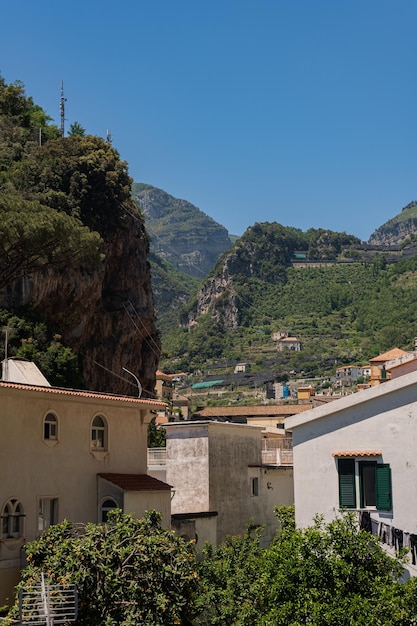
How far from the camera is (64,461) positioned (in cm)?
2752

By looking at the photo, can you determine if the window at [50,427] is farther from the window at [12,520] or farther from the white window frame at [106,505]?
the white window frame at [106,505]

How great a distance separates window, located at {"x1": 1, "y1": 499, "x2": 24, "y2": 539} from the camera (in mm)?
25062

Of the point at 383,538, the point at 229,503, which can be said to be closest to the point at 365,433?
the point at 383,538

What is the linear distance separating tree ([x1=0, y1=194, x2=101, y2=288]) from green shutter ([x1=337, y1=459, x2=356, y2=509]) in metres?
27.7

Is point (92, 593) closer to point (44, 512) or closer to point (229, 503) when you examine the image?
point (44, 512)

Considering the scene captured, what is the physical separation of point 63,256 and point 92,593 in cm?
3223

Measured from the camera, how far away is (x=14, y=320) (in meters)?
60.2

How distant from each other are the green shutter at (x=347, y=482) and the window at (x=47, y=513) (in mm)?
9158

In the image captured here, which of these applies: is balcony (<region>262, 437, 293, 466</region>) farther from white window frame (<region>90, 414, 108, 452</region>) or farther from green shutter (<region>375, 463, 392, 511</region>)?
green shutter (<region>375, 463, 392, 511</region>)

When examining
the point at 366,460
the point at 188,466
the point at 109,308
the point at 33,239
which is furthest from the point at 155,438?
the point at 366,460

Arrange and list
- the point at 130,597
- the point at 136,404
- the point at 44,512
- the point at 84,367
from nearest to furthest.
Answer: the point at 130,597 < the point at 44,512 < the point at 136,404 < the point at 84,367

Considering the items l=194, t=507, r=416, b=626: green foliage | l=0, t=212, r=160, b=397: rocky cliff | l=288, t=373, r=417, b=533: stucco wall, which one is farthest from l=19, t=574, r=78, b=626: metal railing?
l=0, t=212, r=160, b=397: rocky cliff

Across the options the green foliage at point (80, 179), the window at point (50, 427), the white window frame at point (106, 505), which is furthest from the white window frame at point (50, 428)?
the green foliage at point (80, 179)

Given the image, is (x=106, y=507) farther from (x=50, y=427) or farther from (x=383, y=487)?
(x=383, y=487)
